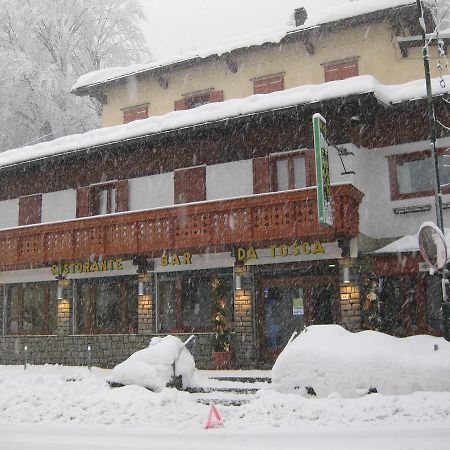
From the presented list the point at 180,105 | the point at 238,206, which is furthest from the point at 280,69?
the point at 238,206

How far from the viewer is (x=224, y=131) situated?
19391 mm

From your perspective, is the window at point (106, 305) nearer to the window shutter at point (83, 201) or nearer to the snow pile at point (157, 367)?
the window shutter at point (83, 201)

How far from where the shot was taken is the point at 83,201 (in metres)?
22.4

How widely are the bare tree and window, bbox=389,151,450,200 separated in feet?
65.2

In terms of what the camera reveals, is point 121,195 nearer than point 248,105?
No

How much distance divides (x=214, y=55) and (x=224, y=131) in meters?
5.30

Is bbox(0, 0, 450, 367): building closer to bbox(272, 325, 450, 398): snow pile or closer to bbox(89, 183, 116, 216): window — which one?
bbox(89, 183, 116, 216): window

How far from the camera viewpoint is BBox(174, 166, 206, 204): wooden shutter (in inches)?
793

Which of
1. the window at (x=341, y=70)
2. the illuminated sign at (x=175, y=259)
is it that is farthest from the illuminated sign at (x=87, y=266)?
the window at (x=341, y=70)

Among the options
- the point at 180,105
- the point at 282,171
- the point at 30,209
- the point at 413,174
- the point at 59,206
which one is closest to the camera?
the point at 413,174

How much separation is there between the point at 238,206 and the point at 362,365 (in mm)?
7700

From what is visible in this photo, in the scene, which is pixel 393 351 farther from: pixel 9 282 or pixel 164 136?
pixel 9 282

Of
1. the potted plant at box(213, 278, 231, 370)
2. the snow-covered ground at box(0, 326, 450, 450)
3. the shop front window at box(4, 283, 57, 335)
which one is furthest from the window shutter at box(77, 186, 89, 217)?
the snow-covered ground at box(0, 326, 450, 450)

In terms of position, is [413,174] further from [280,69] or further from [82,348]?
[82,348]
